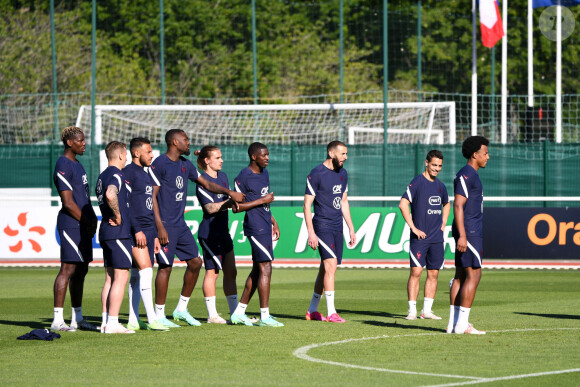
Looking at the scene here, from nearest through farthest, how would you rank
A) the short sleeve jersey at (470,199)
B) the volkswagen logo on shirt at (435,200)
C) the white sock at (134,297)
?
the short sleeve jersey at (470,199)
the white sock at (134,297)
the volkswagen logo on shirt at (435,200)

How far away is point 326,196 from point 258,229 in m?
1.12

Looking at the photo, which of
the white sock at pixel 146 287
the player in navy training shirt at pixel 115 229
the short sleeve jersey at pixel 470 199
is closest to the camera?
the short sleeve jersey at pixel 470 199

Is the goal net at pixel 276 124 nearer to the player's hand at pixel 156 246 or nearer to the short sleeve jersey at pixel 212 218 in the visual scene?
the short sleeve jersey at pixel 212 218

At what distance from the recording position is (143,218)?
11117mm

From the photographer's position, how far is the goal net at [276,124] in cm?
3275

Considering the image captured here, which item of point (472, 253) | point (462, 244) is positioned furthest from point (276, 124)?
point (462, 244)

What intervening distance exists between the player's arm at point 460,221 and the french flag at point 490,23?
1823 cm

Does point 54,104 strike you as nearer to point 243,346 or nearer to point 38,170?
point 38,170

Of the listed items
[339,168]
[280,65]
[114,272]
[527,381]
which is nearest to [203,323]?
[114,272]

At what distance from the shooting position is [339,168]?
12.4 meters

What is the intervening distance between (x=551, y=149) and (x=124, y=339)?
16368mm

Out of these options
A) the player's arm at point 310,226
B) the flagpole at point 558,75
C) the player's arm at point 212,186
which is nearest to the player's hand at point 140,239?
the player's arm at point 212,186

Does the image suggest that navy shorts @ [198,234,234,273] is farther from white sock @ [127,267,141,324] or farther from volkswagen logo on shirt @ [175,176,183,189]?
white sock @ [127,267,141,324]

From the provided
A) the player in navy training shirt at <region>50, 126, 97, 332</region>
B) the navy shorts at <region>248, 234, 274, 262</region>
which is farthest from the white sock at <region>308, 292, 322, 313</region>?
the player in navy training shirt at <region>50, 126, 97, 332</region>
